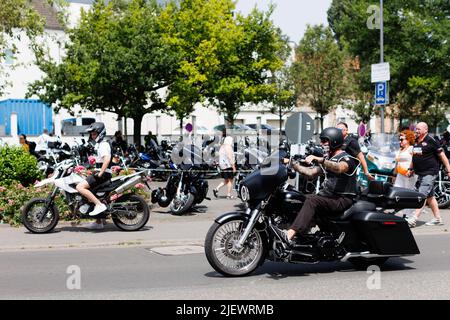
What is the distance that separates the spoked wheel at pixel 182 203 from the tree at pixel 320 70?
31.6m

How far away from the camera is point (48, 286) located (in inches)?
279

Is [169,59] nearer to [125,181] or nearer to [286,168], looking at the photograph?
[125,181]

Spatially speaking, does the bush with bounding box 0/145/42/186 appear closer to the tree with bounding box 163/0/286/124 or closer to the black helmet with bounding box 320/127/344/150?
the black helmet with bounding box 320/127/344/150

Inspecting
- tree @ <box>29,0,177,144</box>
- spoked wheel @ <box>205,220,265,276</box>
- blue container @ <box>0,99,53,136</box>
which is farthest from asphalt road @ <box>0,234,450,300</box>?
blue container @ <box>0,99,53,136</box>

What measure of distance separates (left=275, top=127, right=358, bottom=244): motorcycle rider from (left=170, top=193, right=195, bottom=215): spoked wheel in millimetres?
5678

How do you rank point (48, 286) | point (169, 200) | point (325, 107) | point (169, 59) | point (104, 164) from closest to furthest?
point (48, 286) < point (104, 164) < point (169, 200) < point (169, 59) < point (325, 107)

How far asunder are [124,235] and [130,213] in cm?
49

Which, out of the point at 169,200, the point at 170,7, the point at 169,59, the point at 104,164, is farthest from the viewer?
the point at 170,7

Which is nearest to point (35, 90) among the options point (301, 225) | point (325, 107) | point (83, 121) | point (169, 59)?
point (169, 59)

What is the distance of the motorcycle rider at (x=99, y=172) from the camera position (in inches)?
420

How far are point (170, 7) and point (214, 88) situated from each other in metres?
4.65

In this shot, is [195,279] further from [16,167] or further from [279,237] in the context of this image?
[16,167]

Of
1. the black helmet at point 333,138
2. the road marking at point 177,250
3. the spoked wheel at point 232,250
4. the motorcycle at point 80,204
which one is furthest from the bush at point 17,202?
the black helmet at point 333,138

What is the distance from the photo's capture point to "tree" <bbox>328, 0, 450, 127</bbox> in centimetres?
3269
